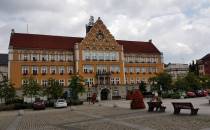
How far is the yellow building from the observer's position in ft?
233

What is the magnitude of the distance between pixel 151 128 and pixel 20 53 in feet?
192

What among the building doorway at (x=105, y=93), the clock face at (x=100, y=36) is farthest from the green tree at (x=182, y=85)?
the clock face at (x=100, y=36)

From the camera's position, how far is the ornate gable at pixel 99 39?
77.5m

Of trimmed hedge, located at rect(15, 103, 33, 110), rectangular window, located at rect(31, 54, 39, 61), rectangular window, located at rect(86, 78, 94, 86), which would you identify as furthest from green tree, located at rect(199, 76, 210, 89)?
trimmed hedge, located at rect(15, 103, 33, 110)

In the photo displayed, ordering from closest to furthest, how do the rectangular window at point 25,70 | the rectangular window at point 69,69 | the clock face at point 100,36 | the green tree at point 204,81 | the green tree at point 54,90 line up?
the green tree at point 54,90 < the rectangular window at point 25,70 < the rectangular window at point 69,69 < the clock face at point 100,36 < the green tree at point 204,81

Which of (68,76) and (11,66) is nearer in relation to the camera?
(11,66)

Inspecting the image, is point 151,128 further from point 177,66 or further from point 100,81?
point 177,66

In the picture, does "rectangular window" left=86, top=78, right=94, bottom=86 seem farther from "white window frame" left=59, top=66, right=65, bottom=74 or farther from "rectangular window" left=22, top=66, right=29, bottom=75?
"rectangular window" left=22, top=66, right=29, bottom=75

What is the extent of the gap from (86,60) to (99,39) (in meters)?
7.21

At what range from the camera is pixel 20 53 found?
231ft

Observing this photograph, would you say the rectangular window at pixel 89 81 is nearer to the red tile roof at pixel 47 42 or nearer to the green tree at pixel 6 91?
the red tile roof at pixel 47 42

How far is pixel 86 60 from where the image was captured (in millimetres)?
76250

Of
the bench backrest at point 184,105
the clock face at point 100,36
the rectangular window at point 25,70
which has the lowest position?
the bench backrest at point 184,105

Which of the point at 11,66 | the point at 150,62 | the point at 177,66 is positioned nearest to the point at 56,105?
the point at 11,66
